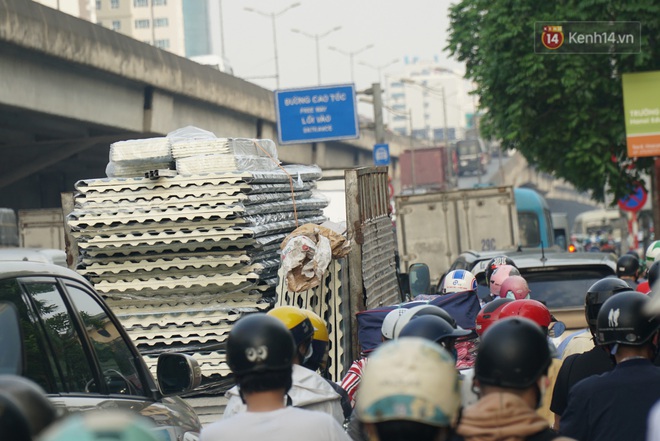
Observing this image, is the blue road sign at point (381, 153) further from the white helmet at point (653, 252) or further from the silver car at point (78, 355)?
the silver car at point (78, 355)

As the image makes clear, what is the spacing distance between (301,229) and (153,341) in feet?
4.29

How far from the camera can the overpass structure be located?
25328mm

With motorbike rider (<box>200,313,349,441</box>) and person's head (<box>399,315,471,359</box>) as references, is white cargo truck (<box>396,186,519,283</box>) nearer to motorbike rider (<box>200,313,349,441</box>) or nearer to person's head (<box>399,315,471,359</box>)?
person's head (<box>399,315,471,359</box>)

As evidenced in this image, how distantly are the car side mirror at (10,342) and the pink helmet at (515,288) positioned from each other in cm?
493

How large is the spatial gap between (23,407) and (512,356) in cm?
136

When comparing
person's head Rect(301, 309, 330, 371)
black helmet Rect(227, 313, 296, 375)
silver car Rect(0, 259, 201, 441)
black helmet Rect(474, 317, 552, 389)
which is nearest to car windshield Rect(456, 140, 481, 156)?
person's head Rect(301, 309, 330, 371)

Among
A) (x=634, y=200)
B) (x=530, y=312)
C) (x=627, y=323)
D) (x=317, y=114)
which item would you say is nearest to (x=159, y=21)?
(x=317, y=114)

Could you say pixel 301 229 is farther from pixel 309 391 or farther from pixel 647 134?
pixel 647 134

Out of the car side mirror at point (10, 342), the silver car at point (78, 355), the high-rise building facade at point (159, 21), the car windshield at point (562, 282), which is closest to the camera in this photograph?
the car side mirror at point (10, 342)

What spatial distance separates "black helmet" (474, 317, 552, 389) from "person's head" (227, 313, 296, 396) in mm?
676

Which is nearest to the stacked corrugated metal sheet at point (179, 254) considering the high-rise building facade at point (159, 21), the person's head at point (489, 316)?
the person's head at point (489, 316)

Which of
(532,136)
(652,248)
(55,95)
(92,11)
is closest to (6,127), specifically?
(55,95)

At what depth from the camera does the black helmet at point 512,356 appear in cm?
369

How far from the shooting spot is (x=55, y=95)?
89.8 feet
